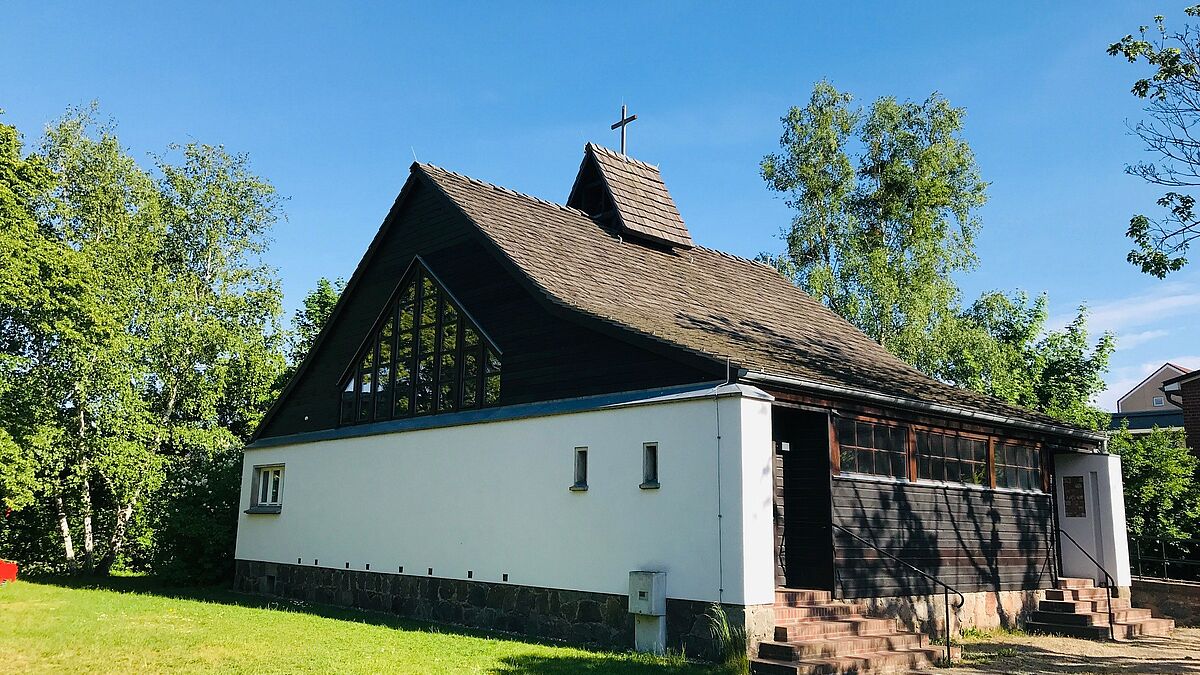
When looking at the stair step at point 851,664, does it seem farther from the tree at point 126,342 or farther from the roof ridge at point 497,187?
the tree at point 126,342

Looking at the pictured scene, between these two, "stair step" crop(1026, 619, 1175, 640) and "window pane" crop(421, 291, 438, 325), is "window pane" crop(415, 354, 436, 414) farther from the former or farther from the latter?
"stair step" crop(1026, 619, 1175, 640)

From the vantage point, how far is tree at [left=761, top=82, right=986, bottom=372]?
1106 inches

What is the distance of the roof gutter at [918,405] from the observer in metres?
11.7

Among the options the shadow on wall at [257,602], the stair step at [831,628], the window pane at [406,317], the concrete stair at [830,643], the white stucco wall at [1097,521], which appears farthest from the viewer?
the window pane at [406,317]

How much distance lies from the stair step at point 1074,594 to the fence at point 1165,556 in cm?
400

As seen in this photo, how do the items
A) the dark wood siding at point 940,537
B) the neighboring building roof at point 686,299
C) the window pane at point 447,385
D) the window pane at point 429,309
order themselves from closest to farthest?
the dark wood siding at point 940,537 → the neighboring building roof at point 686,299 → the window pane at point 447,385 → the window pane at point 429,309

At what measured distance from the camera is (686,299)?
16719 mm

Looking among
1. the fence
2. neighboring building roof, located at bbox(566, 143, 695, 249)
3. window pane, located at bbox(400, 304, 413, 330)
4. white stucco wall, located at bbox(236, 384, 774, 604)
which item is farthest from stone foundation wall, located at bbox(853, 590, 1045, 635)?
window pane, located at bbox(400, 304, 413, 330)

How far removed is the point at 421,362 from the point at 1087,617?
11.9m

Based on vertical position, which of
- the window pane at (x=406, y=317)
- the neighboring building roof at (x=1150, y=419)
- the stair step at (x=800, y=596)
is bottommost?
the stair step at (x=800, y=596)

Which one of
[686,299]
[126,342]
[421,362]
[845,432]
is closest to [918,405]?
[845,432]

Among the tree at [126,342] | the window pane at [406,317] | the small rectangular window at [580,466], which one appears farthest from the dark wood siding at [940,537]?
the tree at [126,342]

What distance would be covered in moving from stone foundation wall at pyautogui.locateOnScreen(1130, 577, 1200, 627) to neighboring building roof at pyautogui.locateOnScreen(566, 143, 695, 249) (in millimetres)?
11084

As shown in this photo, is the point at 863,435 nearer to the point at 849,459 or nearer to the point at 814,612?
the point at 849,459
